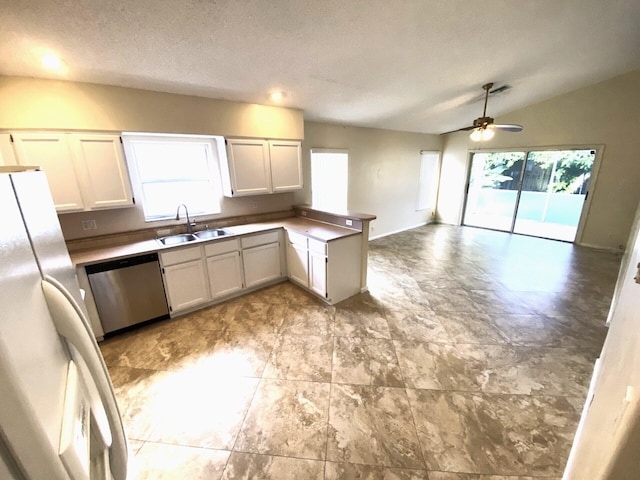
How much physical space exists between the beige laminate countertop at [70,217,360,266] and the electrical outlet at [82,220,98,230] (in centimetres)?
30

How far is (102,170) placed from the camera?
267 cm

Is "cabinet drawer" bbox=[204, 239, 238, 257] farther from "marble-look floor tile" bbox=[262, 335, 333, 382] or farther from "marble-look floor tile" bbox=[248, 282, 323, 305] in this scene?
"marble-look floor tile" bbox=[262, 335, 333, 382]

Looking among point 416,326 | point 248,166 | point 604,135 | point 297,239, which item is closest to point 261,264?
point 297,239

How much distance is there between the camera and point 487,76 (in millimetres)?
3609

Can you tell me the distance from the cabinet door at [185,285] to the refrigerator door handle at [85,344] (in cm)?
233

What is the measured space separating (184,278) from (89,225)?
1.19 meters

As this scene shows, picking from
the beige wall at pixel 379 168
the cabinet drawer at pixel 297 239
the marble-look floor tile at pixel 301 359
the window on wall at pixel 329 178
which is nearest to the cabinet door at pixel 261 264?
the cabinet drawer at pixel 297 239

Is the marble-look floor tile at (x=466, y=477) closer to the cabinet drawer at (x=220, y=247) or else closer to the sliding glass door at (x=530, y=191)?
the cabinet drawer at (x=220, y=247)

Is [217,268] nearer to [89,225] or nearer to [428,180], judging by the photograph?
[89,225]

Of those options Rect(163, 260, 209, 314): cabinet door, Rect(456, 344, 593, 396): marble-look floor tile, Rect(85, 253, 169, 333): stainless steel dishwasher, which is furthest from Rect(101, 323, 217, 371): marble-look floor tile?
Rect(456, 344, 593, 396): marble-look floor tile

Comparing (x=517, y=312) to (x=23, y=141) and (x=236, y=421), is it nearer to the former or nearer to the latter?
(x=236, y=421)

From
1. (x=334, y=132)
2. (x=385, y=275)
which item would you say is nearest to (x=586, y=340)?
(x=385, y=275)

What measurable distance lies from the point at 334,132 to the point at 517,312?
4.01 meters

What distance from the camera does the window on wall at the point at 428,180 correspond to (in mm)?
6961
